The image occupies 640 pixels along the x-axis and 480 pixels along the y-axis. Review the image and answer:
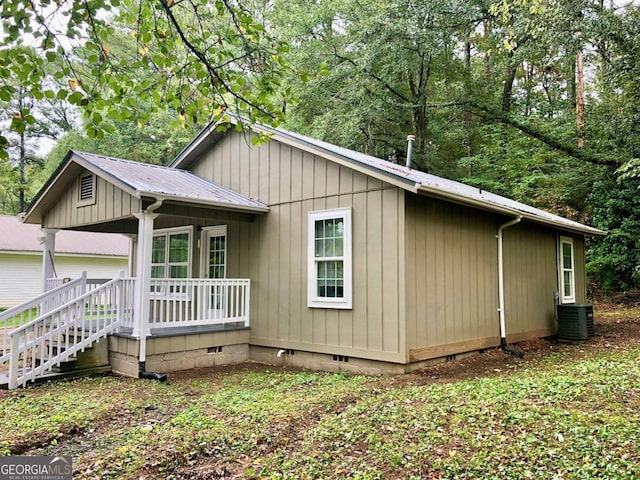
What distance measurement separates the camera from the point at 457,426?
14.1 feet

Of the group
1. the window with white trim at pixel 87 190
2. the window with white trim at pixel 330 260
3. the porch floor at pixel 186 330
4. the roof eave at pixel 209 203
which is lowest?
the porch floor at pixel 186 330

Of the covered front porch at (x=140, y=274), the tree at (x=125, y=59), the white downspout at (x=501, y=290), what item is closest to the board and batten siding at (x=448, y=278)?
the white downspout at (x=501, y=290)

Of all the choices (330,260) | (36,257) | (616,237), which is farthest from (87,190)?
(616,237)

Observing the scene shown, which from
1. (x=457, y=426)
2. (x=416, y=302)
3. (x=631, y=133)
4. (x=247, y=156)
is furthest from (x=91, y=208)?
(x=631, y=133)

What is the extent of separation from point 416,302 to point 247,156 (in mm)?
4399

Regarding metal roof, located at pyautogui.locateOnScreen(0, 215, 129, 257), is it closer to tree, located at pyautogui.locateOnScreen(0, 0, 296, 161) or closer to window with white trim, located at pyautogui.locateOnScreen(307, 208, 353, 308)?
window with white trim, located at pyautogui.locateOnScreen(307, 208, 353, 308)

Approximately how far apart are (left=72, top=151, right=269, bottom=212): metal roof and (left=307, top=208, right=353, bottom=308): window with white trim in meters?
1.31

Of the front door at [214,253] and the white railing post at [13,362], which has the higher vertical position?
the front door at [214,253]

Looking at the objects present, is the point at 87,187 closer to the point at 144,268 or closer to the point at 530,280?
the point at 144,268

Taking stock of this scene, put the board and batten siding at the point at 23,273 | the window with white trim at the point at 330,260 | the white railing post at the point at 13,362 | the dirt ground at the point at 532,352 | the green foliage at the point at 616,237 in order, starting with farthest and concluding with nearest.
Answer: the board and batten siding at the point at 23,273
the green foliage at the point at 616,237
the window with white trim at the point at 330,260
the dirt ground at the point at 532,352
the white railing post at the point at 13,362

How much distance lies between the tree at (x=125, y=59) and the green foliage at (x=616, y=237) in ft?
49.8

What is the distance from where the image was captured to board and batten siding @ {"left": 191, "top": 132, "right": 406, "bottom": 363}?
6926 mm

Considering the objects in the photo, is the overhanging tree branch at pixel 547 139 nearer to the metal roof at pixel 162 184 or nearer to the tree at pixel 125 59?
the metal roof at pixel 162 184

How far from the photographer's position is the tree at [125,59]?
353 centimetres
